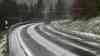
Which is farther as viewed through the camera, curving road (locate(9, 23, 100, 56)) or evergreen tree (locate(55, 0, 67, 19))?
evergreen tree (locate(55, 0, 67, 19))

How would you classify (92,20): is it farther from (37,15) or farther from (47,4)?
(47,4)

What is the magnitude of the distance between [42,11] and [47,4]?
19.7 ft

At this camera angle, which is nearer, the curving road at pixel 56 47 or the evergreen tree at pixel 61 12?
the curving road at pixel 56 47

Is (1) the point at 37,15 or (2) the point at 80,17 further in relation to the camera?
(1) the point at 37,15

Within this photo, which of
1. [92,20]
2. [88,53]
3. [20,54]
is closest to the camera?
[88,53]

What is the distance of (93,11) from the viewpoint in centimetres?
2069

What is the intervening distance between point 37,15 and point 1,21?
101ft

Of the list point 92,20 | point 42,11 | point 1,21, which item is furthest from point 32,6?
point 92,20

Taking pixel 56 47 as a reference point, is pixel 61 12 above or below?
below

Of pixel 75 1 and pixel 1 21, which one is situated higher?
pixel 75 1

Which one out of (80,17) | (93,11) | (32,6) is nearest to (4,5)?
(32,6)

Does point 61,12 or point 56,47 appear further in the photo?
point 61,12

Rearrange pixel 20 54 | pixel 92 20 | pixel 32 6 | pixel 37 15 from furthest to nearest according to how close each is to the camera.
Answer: pixel 32 6 < pixel 37 15 < pixel 92 20 < pixel 20 54

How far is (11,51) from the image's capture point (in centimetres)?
1059
